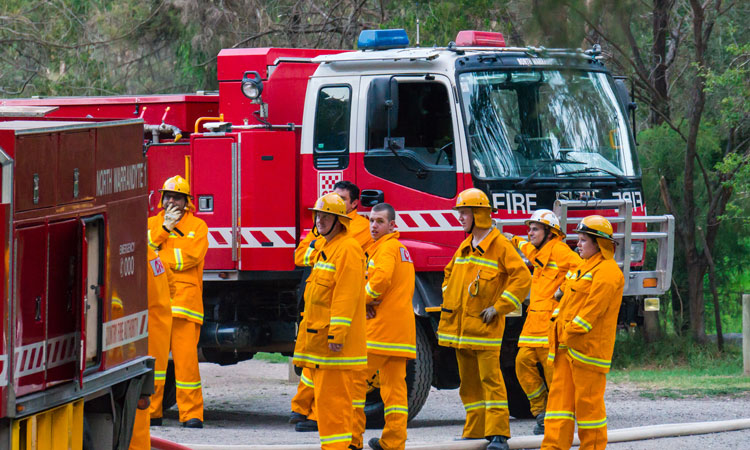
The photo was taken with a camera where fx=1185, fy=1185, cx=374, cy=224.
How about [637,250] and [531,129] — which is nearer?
[531,129]

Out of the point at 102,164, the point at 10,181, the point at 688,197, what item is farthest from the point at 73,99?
the point at 688,197

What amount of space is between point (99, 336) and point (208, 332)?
14.7 feet

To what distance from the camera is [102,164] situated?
6.22 metres

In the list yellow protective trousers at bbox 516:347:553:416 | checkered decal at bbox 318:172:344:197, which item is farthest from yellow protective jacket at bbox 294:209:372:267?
yellow protective trousers at bbox 516:347:553:416

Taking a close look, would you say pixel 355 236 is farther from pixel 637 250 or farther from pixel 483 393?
pixel 637 250

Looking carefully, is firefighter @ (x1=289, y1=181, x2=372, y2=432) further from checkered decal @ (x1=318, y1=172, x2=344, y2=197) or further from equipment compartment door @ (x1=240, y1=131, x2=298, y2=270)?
equipment compartment door @ (x1=240, y1=131, x2=298, y2=270)

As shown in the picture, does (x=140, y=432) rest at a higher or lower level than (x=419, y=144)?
lower

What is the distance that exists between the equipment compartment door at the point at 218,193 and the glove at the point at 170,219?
1.52ft

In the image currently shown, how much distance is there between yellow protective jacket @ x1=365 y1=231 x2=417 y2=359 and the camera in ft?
28.1

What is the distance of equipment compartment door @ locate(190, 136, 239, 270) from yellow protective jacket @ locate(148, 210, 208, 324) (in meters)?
0.35

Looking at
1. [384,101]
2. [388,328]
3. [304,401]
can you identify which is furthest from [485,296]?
[304,401]

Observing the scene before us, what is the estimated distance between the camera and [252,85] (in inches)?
402

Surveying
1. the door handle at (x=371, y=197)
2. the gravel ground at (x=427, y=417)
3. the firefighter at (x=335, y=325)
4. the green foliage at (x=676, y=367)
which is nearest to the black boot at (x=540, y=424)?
the gravel ground at (x=427, y=417)

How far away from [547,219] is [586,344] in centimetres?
158
